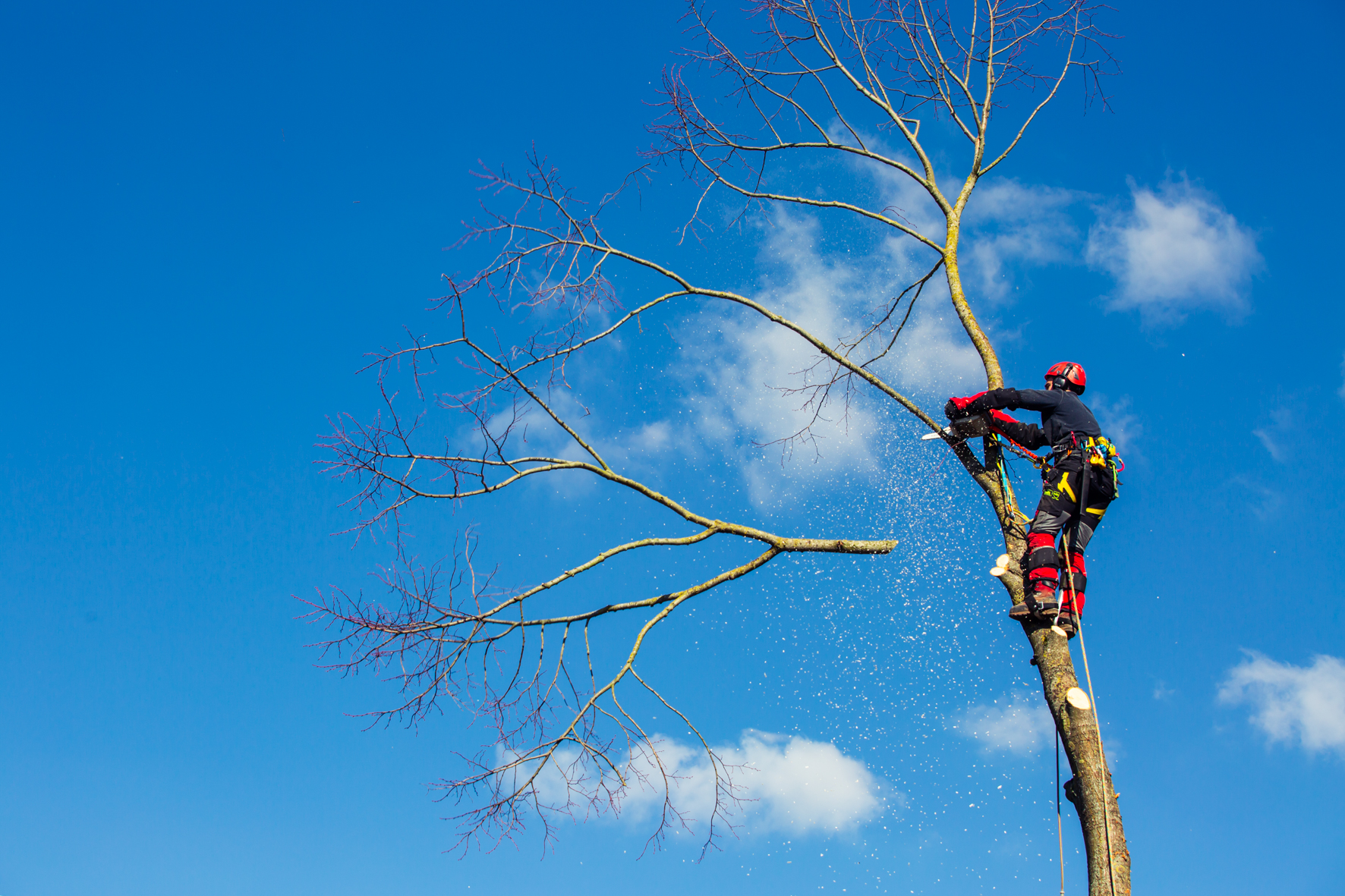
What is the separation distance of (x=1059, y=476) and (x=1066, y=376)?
0.77 meters

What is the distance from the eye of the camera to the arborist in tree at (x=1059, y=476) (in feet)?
17.1

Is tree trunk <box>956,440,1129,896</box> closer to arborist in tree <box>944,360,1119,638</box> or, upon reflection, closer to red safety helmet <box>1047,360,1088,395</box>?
arborist in tree <box>944,360,1119,638</box>

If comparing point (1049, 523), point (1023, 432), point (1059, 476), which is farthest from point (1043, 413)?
point (1049, 523)

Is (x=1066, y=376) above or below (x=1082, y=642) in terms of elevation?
above

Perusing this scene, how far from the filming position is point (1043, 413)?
582cm

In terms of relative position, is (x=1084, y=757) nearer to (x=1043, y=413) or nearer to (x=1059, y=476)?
(x=1059, y=476)

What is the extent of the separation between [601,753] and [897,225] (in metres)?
4.12

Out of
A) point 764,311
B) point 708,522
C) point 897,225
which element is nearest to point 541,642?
point 708,522

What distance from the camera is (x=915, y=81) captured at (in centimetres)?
703

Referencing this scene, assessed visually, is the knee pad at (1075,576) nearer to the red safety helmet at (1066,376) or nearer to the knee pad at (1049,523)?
the knee pad at (1049,523)

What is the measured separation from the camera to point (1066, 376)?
5.92 m

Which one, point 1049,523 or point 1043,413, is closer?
point 1049,523

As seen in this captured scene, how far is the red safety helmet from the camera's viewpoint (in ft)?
19.4

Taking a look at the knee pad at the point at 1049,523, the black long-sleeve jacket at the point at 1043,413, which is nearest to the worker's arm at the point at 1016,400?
the black long-sleeve jacket at the point at 1043,413
